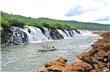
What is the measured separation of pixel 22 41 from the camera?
4122cm

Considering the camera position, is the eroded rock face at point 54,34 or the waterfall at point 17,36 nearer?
the waterfall at point 17,36

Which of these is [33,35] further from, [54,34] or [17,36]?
[54,34]

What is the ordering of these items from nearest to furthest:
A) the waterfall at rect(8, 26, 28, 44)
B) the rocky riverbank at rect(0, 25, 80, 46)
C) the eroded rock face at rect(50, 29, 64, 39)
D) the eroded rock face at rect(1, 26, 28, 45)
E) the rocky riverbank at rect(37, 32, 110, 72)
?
the rocky riverbank at rect(37, 32, 110, 72), the eroded rock face at rect(1, 26, 28, 45), the rocky riverbank at rect(0, 25, 80, 46), the waterfall at rect(8, 26, 28, 44), the eroded rock face at rect(50, 29, 64, 39)

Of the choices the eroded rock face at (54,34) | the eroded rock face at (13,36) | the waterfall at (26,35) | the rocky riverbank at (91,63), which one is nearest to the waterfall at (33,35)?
the waterfall at (26,35)

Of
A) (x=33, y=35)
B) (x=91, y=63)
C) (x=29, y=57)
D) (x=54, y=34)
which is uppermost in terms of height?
(x=91, y=63)

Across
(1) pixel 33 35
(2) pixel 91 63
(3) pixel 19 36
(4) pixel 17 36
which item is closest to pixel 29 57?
(4) pixel 17 36

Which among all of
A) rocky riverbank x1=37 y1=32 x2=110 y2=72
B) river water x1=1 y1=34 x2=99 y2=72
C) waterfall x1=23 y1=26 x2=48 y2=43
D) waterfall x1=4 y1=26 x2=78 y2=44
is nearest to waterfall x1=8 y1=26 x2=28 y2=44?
waterfall x1=4 y1=26 x2=78 y2=44

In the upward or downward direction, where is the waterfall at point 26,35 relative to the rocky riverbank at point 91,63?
downward

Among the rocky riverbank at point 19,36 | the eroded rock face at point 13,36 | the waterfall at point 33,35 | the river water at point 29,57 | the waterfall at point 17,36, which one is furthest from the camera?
the waterfall at point 33,35

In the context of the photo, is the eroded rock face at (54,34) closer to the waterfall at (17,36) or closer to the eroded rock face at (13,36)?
the eroded rock face at (13,36)

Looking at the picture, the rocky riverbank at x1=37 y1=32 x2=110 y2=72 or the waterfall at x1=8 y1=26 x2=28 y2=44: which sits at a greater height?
the rocky riverbank at x1=37 y1=32 x2=110 y2=72

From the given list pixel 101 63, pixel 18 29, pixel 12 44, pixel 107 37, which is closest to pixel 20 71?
pixel 107 37

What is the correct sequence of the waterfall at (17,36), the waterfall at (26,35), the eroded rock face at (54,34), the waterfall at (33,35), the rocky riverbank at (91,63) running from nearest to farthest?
the rocky riverbank at (91,63)
the waterfall at (17,36)
the waterfall at (26,35)
the waterfall at (33,35)
the eroded rock face at (54,34)

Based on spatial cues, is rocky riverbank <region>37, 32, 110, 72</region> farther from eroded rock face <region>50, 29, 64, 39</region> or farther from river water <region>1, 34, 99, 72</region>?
eroded rock face <region>50, 29, 64, 39</region>
